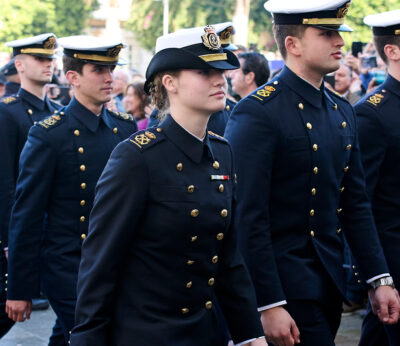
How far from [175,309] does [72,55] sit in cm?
255

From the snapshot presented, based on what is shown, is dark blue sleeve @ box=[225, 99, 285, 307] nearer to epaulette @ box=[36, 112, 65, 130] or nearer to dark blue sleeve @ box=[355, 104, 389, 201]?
dark blue sleeve @ box=[355, 104, 389, 201]

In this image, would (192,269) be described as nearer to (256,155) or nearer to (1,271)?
(256,155)

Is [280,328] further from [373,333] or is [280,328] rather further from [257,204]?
[373,333]

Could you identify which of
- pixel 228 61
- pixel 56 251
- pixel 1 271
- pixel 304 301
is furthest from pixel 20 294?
pixel 228 61

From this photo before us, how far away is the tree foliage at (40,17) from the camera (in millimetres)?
43906

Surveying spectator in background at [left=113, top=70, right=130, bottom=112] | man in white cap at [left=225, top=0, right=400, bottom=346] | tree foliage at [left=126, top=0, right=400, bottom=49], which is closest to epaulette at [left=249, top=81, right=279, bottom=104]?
man in white cap at [left=225, top=0, right=400, bottom=346]

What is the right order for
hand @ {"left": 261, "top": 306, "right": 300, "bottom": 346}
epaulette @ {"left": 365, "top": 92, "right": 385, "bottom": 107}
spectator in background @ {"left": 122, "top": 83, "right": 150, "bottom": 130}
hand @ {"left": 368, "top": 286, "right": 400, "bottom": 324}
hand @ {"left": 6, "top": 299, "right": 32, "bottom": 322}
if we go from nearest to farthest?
hand @ {"left": 261, "top": 306, "right": 300, "bottom": 346} → hand @ {"left": 368, "top": 286, "right": 400, "bottom": 324} → epaulette @ {"left": 365, "top": 92, "right": 385, "bottom": 107} → hand @ {"left": 6, "top": 299, "right": 32, "bottom": 322} → spectator in background @ {"left": 122, "top": 83, "right": 150, "bottom": 130}

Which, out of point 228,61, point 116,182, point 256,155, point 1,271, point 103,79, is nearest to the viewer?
point 116,182

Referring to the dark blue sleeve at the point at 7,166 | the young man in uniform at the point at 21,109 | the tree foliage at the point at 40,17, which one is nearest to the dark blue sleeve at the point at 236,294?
the young man in uniform at the point at 21,109

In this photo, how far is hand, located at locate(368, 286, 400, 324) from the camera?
13.6 ft

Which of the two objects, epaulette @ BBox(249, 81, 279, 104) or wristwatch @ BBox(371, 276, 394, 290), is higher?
epaulette @ BBox(249, 81, 279, 104)

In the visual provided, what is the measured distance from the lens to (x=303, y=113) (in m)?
4.01

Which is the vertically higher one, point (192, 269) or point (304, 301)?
point (192, 269)

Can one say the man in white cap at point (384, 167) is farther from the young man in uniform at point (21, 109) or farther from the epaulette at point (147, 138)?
the young man in uniform at point (21, 109)
